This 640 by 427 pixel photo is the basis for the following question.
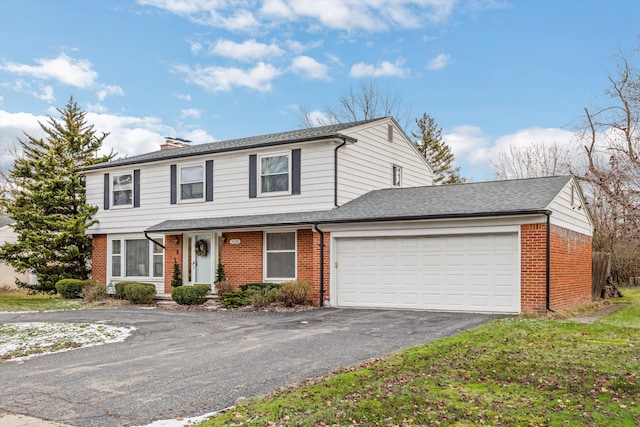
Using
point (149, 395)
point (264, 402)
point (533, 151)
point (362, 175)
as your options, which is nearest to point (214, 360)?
point (149, 395)

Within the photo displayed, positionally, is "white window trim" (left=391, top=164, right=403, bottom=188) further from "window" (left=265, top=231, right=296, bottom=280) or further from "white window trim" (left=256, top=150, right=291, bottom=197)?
"window" (left=265, top=231, right=296, bottom=280)

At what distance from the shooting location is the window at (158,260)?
21.3 m

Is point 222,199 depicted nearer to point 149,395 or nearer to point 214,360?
point 214,360

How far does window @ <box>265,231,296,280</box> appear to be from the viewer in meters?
17.9

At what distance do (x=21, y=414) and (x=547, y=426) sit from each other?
529 cm

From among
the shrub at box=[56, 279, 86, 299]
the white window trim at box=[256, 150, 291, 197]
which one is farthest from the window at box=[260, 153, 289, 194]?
the shrub at box=[56, 279, 86, 299]

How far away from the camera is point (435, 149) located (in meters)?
44.8

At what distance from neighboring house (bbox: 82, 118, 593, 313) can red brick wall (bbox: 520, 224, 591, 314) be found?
3 centimetres

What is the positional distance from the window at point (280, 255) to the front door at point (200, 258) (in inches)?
93.6

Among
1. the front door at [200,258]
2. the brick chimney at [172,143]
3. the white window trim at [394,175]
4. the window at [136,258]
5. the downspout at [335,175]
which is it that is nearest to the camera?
the downspout at [335,175]

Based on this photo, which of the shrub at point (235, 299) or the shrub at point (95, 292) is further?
the shrub at point (95, 292)

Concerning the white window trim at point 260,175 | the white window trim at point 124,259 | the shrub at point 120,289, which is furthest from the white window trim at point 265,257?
the shrub at point 120,289

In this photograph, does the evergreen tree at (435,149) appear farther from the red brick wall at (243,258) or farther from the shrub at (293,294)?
the shrub at (293,294)

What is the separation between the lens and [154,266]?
847 inches
